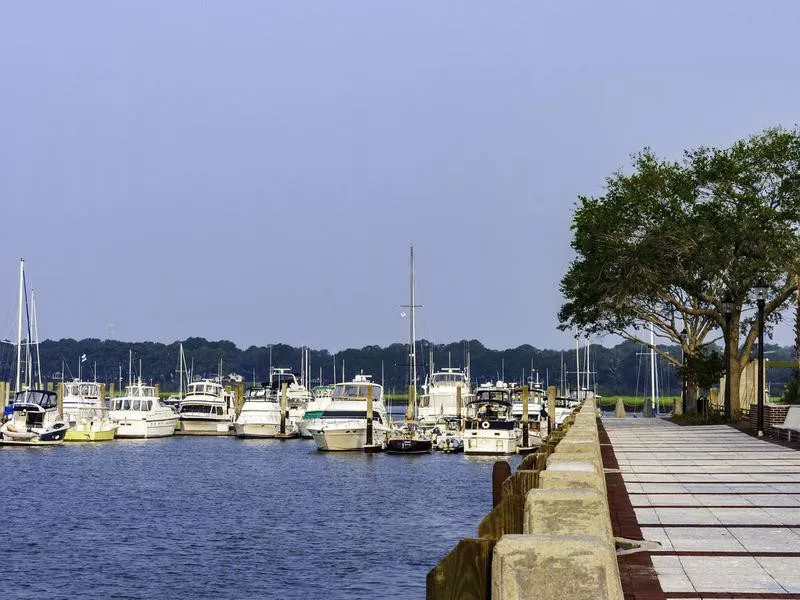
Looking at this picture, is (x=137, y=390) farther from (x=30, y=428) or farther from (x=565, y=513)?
(x=565, y=513)

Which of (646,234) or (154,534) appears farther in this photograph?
(646,234)

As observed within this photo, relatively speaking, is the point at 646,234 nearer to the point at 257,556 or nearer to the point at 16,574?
the point at 257,556

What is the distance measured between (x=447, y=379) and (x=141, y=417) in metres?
24.9

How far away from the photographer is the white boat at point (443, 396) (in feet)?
313

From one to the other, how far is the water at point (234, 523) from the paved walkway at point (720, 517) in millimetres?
6638

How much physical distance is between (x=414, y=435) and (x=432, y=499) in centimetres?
2929

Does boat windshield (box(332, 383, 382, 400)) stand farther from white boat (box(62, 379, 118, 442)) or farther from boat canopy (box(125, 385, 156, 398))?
boat canopy (box(125, 385, 156, 398))

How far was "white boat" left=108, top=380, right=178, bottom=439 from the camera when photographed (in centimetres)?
9069

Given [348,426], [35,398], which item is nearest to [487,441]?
[348,426]

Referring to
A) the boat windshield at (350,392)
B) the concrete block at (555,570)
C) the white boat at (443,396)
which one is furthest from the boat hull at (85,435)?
the concrete block at (555,570)

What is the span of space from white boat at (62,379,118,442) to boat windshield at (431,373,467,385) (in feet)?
84.8

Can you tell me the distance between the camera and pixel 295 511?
43.6m

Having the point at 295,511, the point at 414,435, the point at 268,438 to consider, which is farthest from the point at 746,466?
the point at 268,438

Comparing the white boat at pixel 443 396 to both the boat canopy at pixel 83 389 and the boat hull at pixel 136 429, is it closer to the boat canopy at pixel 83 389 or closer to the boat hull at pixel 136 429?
the boat hull at pixel 136 429
